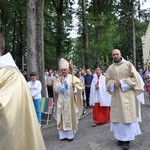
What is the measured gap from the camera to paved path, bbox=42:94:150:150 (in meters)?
8.81

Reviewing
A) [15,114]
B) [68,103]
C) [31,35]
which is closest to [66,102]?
[68,103]

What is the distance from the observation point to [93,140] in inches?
381

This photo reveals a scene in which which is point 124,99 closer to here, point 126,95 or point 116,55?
point 126,95

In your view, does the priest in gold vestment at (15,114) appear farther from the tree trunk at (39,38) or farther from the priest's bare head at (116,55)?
the tree trunk at (39,38)

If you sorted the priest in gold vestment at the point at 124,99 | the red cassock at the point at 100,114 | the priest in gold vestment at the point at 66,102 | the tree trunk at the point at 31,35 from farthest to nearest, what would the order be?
the tree trunk at the point at 31,35 < the red cassock at the point at 100,114 < the priest in gold vestment at the point at 66,102 < the priest in gold vestment at the point at 124,99

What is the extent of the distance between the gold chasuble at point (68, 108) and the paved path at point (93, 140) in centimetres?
40

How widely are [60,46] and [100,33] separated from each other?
4.70 meters

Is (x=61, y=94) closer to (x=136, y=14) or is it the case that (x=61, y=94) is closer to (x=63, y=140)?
(x=63, y=140)

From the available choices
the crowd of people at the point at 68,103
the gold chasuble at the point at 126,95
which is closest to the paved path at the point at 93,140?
the crowd of people at the point at 68,103

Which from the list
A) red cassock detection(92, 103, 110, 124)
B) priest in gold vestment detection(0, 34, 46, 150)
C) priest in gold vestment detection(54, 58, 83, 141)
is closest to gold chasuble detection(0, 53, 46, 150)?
priest in gold vestment detection(0, 34, 46, 150)

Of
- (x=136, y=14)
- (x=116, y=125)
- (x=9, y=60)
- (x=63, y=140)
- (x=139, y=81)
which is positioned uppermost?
(x=136, y=14)

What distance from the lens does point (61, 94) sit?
1037 cm

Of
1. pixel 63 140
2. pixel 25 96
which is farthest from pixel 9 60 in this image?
pixel 63 140

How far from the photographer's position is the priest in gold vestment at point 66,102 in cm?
1015
